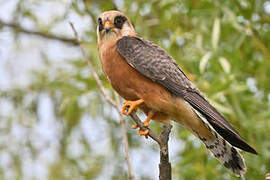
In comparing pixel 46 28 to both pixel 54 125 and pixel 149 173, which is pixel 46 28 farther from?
pixel 149 173

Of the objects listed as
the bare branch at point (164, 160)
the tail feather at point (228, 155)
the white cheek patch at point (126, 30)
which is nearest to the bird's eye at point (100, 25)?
the white cheek patch at point (126, 30)

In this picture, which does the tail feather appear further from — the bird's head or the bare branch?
the bird's head

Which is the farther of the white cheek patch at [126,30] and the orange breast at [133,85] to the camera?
the white cheek patch at [126,30]

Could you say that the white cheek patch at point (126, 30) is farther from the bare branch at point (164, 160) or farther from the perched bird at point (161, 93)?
the bare branch at point (164, 160)

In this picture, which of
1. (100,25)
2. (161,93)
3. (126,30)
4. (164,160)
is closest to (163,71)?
(161,93)

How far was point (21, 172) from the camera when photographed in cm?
526

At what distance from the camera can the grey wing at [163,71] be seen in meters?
3.35

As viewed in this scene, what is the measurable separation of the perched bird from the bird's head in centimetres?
10

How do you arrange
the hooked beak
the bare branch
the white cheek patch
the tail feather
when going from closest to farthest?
the bare branch, the tail feather, the hooked beak, the white cheek patch

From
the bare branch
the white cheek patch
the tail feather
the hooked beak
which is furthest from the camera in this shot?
the white cheek patch

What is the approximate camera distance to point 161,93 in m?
3.45

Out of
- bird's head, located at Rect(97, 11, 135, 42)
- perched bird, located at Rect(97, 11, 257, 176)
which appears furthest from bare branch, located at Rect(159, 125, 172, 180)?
bird's head, located at Rect(97, 11, 135, 42)

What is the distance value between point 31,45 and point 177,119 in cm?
298

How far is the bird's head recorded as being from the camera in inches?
148
